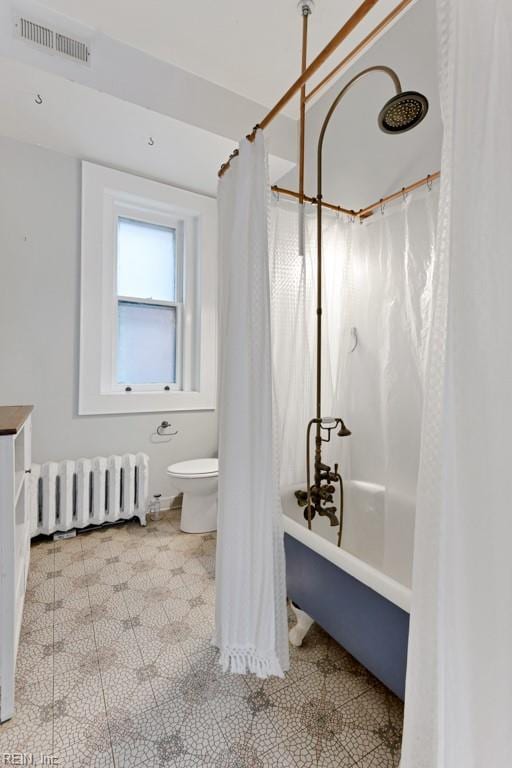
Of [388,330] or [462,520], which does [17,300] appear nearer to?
[388,330]

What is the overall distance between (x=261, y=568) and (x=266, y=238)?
44.4 inches

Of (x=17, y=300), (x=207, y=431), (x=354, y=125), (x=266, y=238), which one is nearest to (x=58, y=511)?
(x=207, y=431)

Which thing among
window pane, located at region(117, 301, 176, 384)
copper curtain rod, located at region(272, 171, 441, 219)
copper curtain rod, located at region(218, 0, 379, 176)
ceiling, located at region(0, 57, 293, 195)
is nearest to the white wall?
ceiling, located at region(0, 57, 293, 195)

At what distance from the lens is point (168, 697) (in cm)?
119

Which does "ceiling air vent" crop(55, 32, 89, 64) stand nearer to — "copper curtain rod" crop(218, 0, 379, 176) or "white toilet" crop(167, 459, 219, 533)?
"copper curtain rod" crop(218, 0, 379, 176)

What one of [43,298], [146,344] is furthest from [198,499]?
[43,298]

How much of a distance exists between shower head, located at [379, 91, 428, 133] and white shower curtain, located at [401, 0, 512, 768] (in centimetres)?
52

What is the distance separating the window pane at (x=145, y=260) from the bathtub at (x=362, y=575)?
197 centimetres

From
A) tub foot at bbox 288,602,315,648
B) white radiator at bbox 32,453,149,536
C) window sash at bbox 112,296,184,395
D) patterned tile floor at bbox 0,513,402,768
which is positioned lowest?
patterned tile floor at bbox 0,513,402,768

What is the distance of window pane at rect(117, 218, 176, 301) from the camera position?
8.88ft

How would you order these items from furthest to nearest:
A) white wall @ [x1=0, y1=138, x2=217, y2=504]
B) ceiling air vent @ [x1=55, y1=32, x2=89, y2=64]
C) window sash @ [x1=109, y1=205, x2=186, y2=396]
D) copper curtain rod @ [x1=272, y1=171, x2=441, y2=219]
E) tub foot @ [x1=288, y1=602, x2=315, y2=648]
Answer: window sash @ [x1=109, y1=205, x2=186, y2=396]
white wall @ [x1=0, y1=138, x2=217, y2=504]
ceiling air vent @ [x1=55, y1=32, x2=89, y2=64]
copper curtain rod @ [x1=272, y1=171, x2=441, y2=219]
tub foot @ [x1=288, y1=602, x2=315, y2=648]

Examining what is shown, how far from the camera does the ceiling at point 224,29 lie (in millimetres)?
1790

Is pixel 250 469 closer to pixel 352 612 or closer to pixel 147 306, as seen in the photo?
pixel 352 612

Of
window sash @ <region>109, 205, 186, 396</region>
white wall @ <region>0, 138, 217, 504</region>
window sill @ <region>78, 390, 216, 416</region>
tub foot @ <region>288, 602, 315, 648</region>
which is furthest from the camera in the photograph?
window sash @ <region>109, 205, 186, 396</region>
